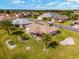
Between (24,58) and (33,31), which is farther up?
(33,31)

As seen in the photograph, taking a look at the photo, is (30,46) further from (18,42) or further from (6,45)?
(6,45)

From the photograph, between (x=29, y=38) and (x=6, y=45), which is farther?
(x=29, y=38)

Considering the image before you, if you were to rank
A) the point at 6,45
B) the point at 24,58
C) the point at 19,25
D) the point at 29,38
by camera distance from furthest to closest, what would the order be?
the point at 19,25 → the point at 29,38 → the point at 6,45 → the point at 24,58

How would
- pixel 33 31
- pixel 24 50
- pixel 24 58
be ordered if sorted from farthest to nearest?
pixel 33 31 → pixel 24 50 → pixel 24 58

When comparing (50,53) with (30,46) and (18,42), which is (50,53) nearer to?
(30,46)

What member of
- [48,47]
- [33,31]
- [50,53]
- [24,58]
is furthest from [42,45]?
[33,31]

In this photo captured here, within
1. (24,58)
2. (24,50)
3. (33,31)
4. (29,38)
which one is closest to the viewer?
(24,58)

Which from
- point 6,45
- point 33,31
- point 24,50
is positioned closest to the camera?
point 24,50

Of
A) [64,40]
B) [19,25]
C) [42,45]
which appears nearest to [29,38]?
[42,45]

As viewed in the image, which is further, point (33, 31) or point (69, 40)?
point (33, 31)
